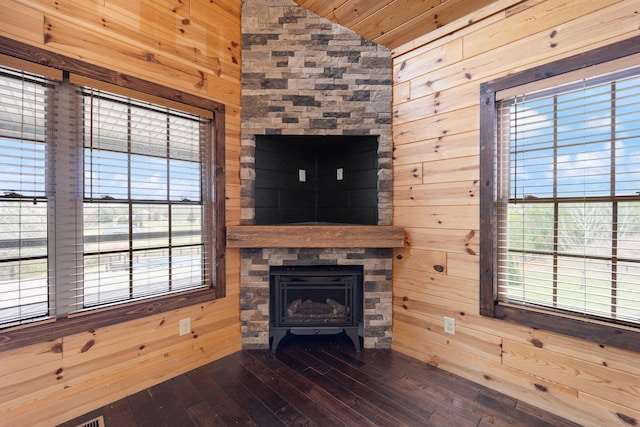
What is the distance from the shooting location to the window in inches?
60.1

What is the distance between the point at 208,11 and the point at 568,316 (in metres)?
3.32

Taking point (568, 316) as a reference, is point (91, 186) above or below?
above

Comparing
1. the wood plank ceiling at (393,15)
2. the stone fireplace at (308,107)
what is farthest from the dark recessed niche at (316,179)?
the wood plank ceiling at (393,15)

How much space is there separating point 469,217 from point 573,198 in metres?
→ 0.59

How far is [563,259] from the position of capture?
1734 millimetres

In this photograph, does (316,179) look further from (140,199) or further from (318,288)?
(140,199)

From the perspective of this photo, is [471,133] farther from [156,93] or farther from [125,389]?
[125,389]

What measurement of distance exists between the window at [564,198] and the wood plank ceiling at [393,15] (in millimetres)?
620

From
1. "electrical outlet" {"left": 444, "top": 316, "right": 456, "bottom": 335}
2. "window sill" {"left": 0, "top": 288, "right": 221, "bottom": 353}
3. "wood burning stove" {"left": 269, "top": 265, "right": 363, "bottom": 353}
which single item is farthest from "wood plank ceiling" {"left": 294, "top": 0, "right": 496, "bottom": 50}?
"window sill" {"left": 0, "top": 288, "right": 221, "bottom": 353}

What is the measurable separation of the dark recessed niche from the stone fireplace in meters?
0.12

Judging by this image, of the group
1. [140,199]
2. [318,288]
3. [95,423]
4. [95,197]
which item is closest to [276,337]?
[318,288]

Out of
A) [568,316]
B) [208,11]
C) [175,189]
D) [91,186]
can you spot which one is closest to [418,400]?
[568,316]

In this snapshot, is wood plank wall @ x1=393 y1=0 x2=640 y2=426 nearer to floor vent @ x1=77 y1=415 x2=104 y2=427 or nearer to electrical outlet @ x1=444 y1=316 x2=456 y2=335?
electrical outlet @ x1=444 y1=316 x2=456 y2=335

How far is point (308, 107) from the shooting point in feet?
7.98
